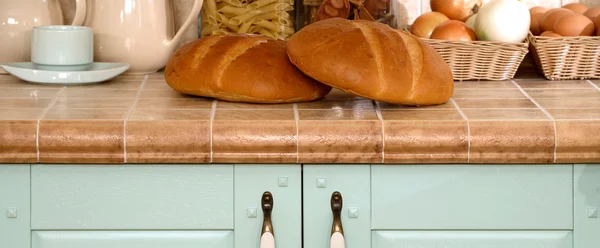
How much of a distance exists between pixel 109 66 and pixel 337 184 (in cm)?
61

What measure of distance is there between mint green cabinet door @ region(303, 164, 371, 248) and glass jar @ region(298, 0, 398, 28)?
1.58 ft

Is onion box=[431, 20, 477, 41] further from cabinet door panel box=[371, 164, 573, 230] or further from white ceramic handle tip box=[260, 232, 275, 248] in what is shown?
white ceramic handle tip box=[260, 232, 275, 248]

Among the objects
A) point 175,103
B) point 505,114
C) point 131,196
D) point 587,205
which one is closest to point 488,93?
point 505,114

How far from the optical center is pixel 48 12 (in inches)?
77.3

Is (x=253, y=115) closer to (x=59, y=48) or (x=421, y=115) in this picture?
(x=421, y=115)

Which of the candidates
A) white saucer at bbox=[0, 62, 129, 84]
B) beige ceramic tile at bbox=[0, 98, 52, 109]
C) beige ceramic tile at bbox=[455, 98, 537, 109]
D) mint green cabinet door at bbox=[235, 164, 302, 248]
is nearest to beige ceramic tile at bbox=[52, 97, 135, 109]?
beige ceramic tile at bbox=[0, 98, 52, 109]

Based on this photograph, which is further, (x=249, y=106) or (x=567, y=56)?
(x=567, y=56)

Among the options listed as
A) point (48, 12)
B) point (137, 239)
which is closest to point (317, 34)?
point (137, 239)

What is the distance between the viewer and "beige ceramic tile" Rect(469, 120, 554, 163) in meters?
1.45

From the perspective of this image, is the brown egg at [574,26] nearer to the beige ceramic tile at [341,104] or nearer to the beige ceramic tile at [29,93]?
the beige ceramic tile at [341,104]

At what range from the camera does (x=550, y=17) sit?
6.23 feet

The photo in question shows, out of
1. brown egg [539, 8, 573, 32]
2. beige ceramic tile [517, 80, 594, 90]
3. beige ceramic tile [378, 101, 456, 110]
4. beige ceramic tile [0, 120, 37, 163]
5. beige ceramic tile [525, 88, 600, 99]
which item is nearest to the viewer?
beige ceramic tile [0, 120, 37, 163]

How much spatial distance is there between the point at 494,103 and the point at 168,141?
535mm

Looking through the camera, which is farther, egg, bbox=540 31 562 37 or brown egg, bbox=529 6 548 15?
brown egg, bbox=529 6 548 15
